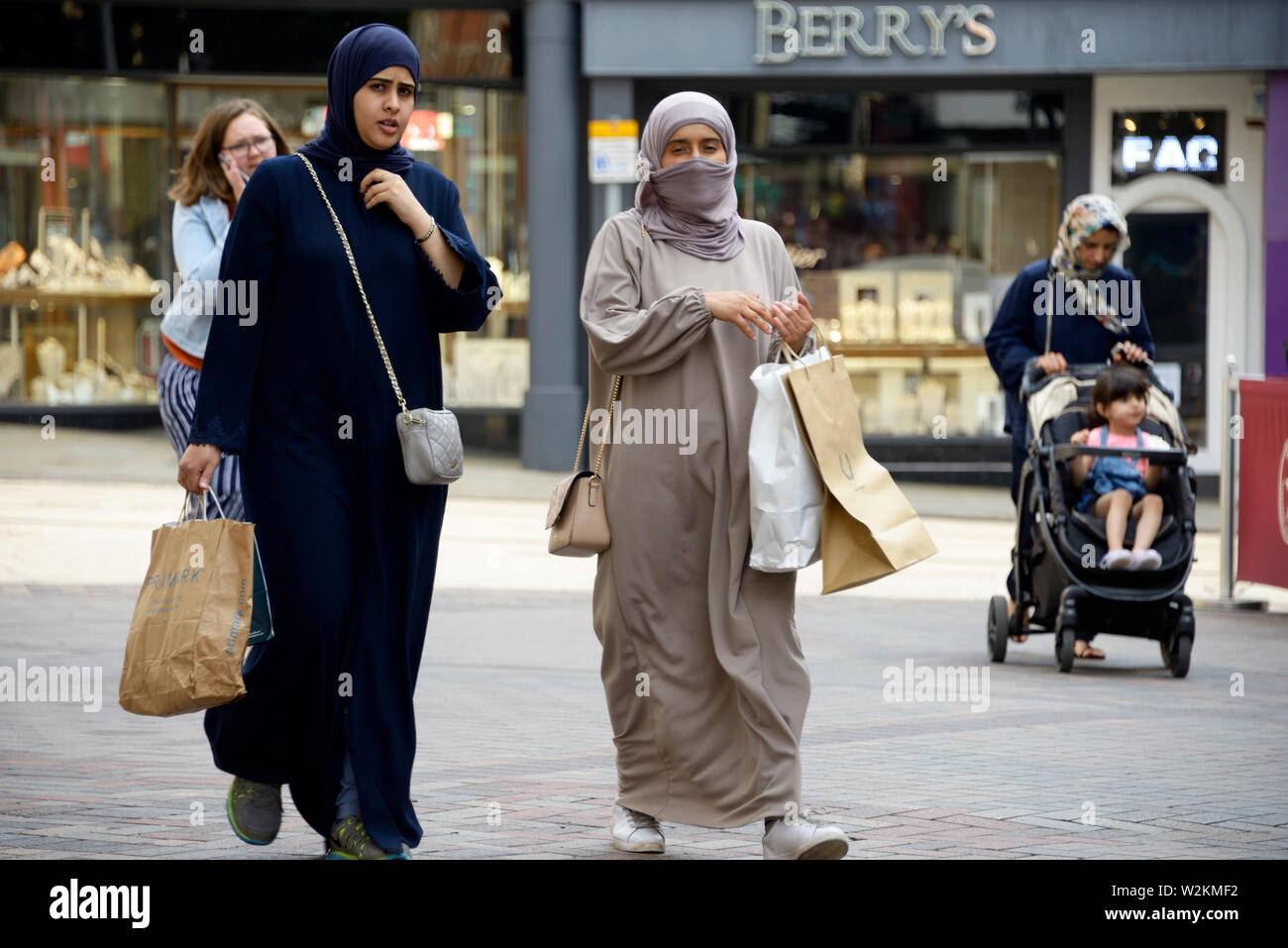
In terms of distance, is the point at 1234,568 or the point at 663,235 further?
the point at 1234,568

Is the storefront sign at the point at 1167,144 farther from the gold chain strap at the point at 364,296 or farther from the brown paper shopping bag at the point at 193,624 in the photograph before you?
the brown paper shopping bag at the point at 193,624

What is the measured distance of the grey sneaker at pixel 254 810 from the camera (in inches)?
191

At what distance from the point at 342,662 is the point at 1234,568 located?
319 inches

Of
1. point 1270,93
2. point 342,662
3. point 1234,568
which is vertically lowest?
point 1234,568

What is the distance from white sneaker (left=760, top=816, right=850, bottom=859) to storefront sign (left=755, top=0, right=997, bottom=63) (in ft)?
40.3

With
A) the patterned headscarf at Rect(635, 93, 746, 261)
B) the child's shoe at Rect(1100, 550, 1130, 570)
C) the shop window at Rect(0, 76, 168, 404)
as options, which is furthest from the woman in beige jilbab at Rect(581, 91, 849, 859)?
the shop window at Rect(0, 76, 168, 404)

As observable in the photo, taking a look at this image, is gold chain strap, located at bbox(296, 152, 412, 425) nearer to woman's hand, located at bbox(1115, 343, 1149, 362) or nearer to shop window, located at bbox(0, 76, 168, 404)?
woman's hand, located at bbox(1115, 343, 1149, 362)

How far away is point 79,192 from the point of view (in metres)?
18.0

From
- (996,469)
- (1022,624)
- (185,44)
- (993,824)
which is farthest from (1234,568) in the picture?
(185,44)

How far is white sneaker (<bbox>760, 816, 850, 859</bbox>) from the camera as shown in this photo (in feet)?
15.8

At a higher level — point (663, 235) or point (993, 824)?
point (663, 235)

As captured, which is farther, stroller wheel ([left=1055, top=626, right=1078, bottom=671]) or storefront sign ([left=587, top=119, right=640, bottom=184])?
storefront sign ([left=587, top=119, right=640, bottom=184])
